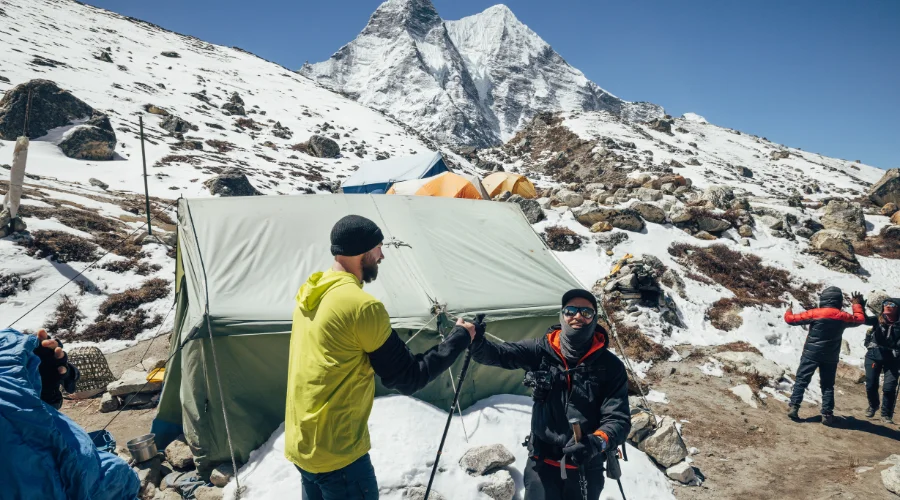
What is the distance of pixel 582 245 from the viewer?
13.8 meters

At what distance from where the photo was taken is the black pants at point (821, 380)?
6.60 meters

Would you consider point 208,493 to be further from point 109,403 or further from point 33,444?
point 109,403

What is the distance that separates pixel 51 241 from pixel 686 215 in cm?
1882

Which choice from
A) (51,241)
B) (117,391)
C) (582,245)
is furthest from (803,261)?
(51,241)

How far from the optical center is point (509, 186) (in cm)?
2400

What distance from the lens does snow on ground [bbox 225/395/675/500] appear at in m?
4.02

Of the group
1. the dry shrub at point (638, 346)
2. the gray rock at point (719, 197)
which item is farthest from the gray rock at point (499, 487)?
the gray rock at point (719, 197)

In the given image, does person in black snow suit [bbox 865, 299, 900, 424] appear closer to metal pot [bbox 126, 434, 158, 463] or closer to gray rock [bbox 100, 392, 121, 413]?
metal pot [bbox 126, 434, 158, 463]

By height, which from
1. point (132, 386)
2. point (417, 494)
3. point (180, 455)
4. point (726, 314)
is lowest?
point (132, 386)

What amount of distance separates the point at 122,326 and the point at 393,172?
51.1 feet

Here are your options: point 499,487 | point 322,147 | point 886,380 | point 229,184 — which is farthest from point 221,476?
point 322,147

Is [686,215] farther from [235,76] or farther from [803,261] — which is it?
[235,76]

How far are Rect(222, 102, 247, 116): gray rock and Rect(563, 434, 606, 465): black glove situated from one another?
53.4 m

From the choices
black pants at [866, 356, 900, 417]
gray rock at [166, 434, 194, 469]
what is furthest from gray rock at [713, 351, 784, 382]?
gray rock at [166, 434, 194, 469]
